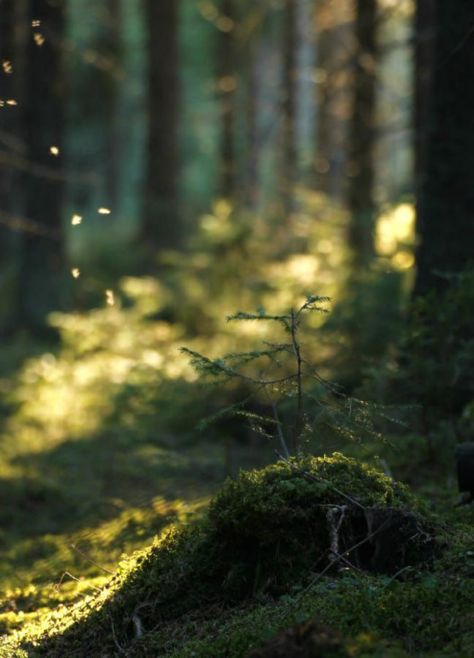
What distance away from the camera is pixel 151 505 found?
6949 millimetres

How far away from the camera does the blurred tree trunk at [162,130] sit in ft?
69.5

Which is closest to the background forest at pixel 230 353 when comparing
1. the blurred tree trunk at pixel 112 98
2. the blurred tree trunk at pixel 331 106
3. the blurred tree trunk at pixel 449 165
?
the blurred tree trunk at pixel 449 165

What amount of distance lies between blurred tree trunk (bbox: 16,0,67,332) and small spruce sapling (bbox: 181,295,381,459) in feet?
29.1

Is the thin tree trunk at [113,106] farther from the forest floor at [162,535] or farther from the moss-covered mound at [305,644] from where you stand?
the moss-covered mound at [305,644]

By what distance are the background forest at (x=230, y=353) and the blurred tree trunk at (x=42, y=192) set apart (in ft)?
0.15

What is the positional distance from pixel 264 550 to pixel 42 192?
1474 centimetres

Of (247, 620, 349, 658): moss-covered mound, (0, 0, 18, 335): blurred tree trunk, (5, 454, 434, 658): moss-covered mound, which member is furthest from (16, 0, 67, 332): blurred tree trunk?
(247, 620, 349, 658): moss-covered mound

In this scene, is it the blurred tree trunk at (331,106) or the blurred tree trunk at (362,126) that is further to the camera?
the blurred tree trunk at (331,106)

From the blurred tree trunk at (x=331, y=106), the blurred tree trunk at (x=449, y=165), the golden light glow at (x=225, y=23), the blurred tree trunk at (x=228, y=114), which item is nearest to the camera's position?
the blurred tree trunk at (x=449, y=165)

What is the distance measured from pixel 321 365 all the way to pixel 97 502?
8.75 ft

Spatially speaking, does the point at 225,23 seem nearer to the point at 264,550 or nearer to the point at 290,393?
the point at 290,393

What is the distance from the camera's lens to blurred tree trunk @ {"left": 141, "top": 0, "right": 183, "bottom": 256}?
2117 cm

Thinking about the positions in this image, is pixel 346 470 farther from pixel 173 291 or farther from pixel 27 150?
A: pixel 27 150


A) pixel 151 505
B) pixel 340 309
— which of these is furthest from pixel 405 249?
pixel 151 505
